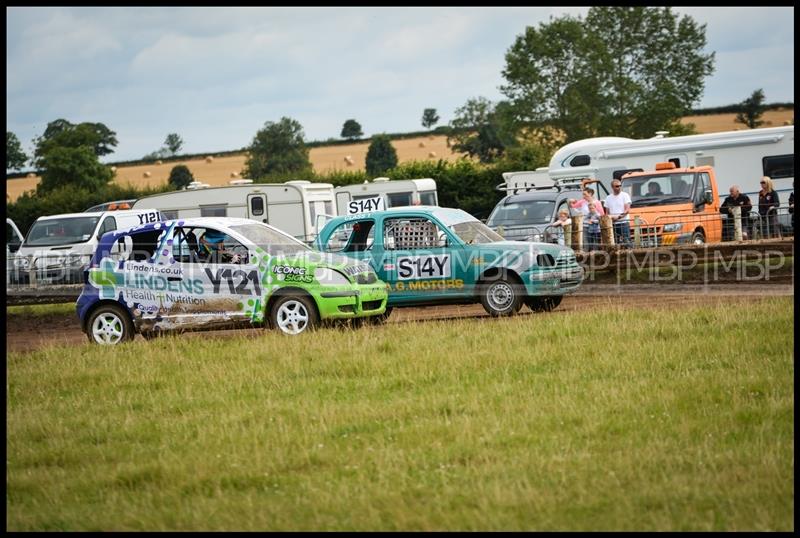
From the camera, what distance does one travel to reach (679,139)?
93.1 feet

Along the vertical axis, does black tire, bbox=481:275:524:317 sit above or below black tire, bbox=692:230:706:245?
below

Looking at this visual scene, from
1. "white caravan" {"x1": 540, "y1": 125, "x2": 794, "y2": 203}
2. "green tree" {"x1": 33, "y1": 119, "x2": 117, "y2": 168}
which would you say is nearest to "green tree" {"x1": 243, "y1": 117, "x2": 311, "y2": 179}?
"green tree" {"x1": 33, "y1": 119, "x2": 117, "y2": 168}

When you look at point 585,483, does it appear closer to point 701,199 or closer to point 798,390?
point 798,390

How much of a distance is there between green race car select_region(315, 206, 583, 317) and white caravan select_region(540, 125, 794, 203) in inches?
468

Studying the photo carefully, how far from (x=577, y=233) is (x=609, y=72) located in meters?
61.1

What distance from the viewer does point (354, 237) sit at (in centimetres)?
1747

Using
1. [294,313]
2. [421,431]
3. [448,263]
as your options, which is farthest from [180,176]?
[421,431]

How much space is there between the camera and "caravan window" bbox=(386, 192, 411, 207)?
37594 mm

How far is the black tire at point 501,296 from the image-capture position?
16938 millimetres

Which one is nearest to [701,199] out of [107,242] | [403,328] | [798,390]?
[403,328]

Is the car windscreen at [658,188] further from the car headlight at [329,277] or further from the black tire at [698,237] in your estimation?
the car headlight at [329,277]

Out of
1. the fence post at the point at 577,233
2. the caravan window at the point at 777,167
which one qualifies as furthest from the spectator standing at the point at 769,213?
the caravan window at the point at 777,167

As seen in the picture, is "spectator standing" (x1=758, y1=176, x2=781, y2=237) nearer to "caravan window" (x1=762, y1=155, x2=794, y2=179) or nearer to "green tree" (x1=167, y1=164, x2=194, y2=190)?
"caravan window" (x1=762, y1=155, x2=794, y2=179)

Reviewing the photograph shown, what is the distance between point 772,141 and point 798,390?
1903cm
